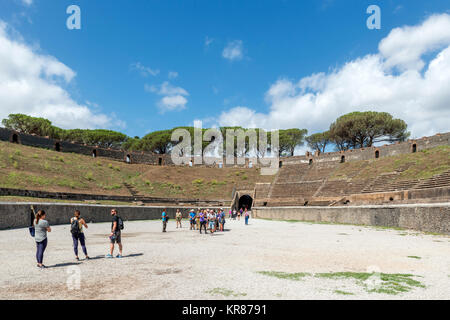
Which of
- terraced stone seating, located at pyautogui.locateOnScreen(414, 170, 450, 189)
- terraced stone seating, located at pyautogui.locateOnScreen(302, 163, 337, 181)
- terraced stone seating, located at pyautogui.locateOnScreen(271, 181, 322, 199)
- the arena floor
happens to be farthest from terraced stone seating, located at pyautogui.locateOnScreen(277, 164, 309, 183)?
the arena floor

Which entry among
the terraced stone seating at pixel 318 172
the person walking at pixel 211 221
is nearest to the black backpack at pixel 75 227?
the person walking at pixel 211 221

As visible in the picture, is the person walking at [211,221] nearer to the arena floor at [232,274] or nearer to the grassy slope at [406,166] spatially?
the arena floor at [232,274]

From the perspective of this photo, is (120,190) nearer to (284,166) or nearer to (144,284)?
(284,166)

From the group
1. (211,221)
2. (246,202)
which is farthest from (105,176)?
(211,221)

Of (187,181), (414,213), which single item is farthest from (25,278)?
(187,181)

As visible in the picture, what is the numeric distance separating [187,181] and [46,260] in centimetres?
4464

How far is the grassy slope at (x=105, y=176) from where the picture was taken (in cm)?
3266

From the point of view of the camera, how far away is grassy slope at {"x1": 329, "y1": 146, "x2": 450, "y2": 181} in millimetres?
30469

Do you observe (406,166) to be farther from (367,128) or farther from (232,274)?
(232,274)

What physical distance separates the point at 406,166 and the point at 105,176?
4093 centimetres

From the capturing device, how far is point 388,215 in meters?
19.3

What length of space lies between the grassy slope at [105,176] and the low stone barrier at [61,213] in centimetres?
934
